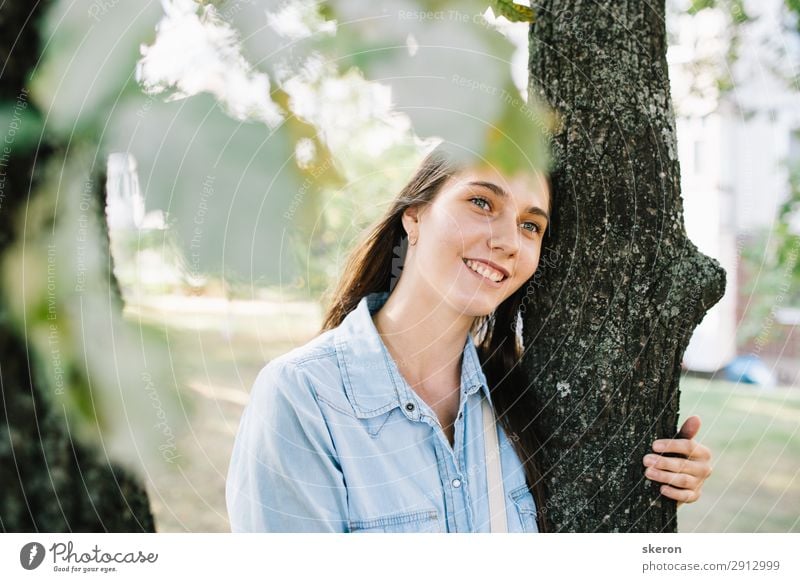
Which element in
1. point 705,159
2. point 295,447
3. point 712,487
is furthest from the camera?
point 712,487

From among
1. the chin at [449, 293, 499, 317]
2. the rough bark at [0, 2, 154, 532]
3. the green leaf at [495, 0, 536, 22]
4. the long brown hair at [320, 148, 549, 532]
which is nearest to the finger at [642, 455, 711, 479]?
the long brown hair at [320, 148, 549, 532]

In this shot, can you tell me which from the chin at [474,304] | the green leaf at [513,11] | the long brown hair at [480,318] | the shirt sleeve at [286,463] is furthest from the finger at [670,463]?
the green leaf at [513,11]

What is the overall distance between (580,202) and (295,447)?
0.43m

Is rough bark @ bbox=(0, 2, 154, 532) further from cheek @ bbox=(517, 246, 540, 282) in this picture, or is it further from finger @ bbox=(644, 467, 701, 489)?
finger @ bbox=(644, 467, 701, 489)

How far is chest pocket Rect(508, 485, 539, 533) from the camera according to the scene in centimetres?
87

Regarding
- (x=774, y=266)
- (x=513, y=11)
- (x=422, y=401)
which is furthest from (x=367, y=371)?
(x=774, y=266)

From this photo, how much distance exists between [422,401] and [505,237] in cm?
22

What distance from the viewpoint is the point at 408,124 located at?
0.89 meters

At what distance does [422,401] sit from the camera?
87 centimetres

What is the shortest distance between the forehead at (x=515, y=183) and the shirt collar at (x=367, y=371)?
7.5 inches

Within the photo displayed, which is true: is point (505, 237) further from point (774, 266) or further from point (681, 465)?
point (774, 266)

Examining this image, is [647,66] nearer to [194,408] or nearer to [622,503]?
[622,503]

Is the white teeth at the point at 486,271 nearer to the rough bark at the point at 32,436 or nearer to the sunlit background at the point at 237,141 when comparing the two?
the sunlit background at the point at 237,141

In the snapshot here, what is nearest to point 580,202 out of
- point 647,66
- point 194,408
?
point 647,66
